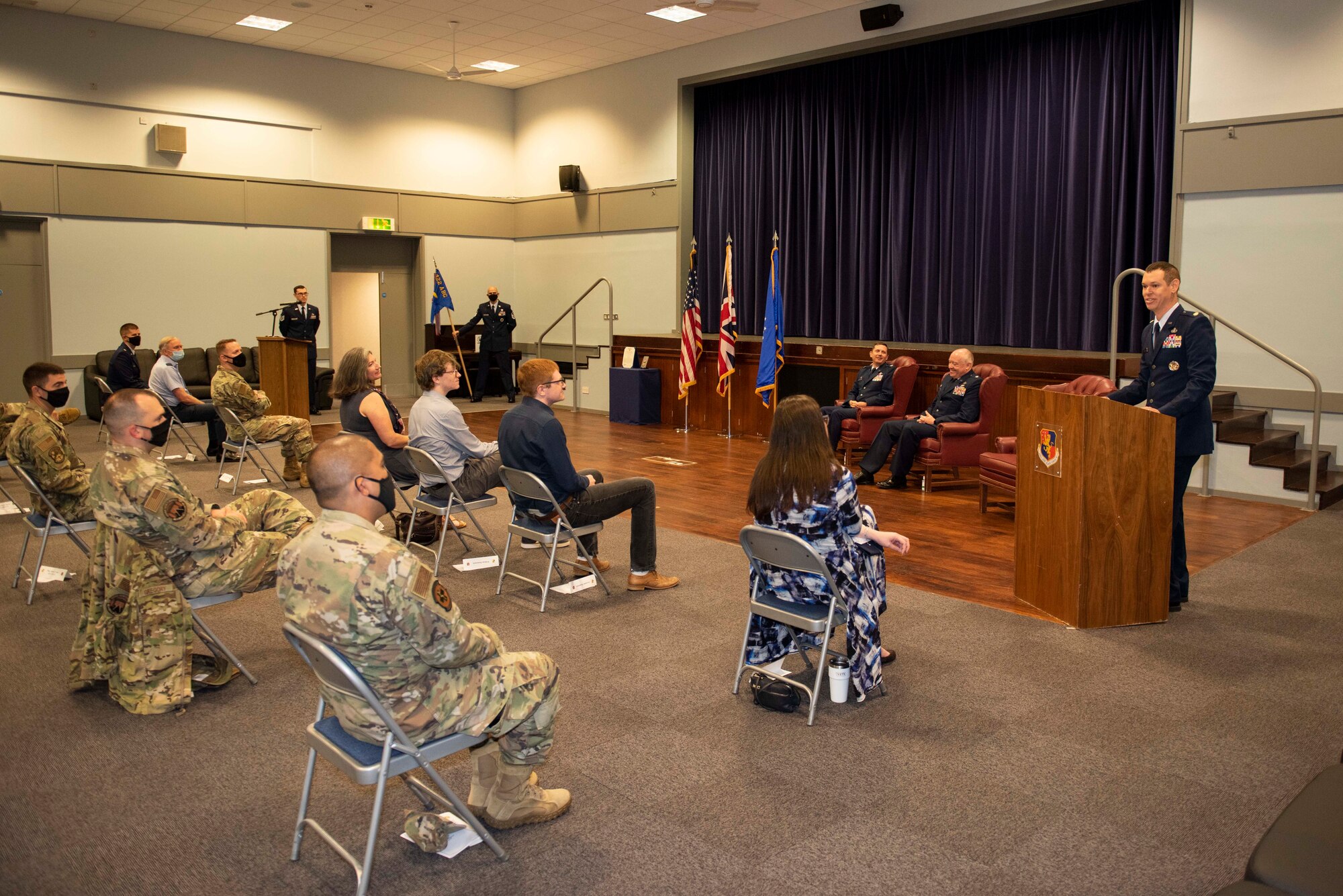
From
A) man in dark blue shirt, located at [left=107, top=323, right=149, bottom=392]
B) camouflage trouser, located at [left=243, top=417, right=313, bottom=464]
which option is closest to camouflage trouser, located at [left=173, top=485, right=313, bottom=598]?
camouflage trouser, located at [left=243, top=417, right=313, bottom=464]

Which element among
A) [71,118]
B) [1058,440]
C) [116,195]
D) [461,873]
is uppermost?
[71,118]

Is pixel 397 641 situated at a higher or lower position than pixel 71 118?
lower

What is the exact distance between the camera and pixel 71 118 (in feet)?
38.7

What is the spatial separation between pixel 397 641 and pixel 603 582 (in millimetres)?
2728

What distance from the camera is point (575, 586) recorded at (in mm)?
5277

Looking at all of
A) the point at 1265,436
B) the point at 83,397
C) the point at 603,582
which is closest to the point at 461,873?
the point at 603,582

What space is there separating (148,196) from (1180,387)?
38.3 feet

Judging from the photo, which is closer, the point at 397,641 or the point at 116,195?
the point at 397,641

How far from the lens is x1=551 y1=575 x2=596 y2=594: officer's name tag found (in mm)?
5227

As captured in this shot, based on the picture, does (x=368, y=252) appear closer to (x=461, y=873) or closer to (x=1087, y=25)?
(x=1087, y=25)

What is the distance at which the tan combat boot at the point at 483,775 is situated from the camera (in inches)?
115

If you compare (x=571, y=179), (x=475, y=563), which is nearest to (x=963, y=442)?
(x=475, y=563)

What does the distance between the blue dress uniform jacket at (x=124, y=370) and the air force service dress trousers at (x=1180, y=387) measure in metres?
7.88

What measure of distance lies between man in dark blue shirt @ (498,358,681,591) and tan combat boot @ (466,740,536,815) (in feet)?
6.62
